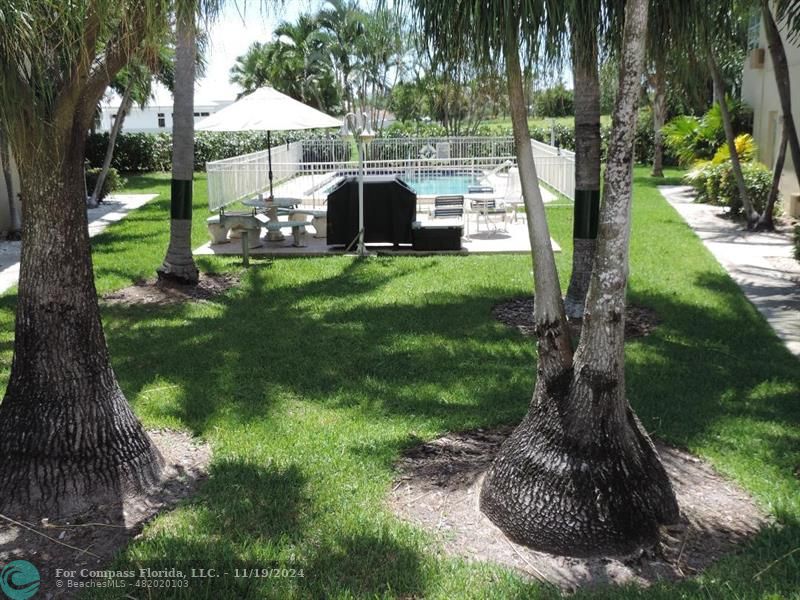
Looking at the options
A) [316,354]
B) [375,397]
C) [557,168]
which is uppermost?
[557,168]

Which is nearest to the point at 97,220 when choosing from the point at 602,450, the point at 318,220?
the point at 318,220

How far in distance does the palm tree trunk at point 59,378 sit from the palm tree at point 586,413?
2161 mm

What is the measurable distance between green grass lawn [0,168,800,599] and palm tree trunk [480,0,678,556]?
0.42 meters

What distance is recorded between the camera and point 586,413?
14.3 feet

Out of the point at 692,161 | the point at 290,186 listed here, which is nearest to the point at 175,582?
the point at 290,186

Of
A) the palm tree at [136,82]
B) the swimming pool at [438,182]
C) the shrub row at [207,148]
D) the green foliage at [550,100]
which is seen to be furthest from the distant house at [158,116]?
the green foliage at [550,100]

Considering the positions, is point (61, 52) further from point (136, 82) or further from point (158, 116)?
point (158, 116)

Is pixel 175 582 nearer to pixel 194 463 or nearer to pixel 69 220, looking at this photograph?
pixel 194 463

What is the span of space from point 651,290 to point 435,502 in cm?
601

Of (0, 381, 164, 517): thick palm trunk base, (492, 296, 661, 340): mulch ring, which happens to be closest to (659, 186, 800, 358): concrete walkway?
(492, 296, 661, 340): mulch ring

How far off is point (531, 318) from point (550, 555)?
4.65 meters

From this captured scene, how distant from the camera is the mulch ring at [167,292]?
384 inches

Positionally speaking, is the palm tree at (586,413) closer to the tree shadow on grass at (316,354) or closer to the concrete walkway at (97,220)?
the tree shadow on grass at (316,354)

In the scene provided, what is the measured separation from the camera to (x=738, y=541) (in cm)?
417
